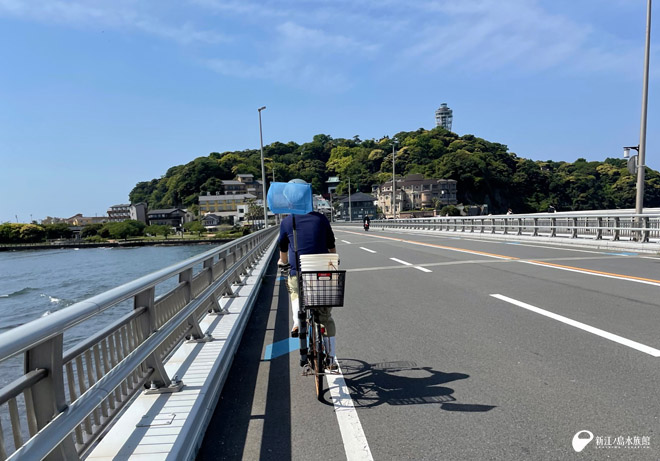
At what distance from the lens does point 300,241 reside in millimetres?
4668

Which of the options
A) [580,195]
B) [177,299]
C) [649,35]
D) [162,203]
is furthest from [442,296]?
[162,203]

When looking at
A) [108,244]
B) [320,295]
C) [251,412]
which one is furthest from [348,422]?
[108,244]

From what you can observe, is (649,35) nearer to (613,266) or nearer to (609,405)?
(613,266)

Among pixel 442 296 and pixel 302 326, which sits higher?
pixel 302 326

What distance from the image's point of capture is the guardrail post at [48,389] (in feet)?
6.65

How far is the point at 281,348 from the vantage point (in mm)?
5766

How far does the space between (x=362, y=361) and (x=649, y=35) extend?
18.5 m

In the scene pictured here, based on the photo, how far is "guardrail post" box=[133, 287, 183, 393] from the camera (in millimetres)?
3570

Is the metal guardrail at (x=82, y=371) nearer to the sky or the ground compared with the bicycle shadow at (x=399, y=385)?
nearer to the sky

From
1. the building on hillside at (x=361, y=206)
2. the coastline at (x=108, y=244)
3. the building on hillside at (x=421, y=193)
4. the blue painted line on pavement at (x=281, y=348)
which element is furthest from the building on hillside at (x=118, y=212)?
the blue painted line on pavement at (x=281, y=348)

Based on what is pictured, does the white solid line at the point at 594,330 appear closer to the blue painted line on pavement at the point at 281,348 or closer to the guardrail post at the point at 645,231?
the blue painted line on pavement at the point at 281,348

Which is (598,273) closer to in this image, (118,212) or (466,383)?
(466,383)

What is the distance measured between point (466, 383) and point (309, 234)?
2.16 m

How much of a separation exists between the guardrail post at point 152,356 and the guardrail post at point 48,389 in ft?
4.43
